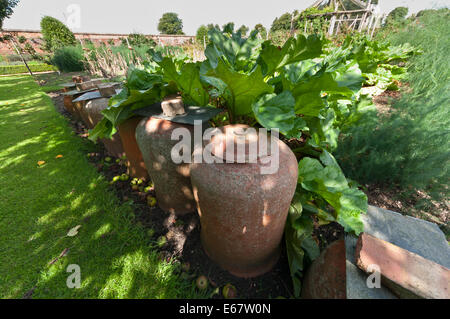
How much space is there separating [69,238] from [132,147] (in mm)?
1071

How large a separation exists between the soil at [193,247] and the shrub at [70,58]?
1236 centimetres

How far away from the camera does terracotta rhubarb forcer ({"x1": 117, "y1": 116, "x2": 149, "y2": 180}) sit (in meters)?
1.90

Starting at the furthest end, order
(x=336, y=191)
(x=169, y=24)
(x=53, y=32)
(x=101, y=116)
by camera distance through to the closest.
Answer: (x=169, y=24) → (x=53, y=32) → (x=101, y=116) → (x=336, y=191)

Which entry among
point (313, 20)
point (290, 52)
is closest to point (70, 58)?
point (290, 52)

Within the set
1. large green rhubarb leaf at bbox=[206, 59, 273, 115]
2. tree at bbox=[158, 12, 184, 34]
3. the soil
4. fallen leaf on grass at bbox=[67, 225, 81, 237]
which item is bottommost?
the soil

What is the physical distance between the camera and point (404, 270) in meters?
0.81

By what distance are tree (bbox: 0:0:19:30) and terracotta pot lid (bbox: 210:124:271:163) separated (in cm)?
2235

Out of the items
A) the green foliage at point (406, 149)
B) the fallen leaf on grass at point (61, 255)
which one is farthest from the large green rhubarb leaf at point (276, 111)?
the fallen leaf on grass at point (61, 255)

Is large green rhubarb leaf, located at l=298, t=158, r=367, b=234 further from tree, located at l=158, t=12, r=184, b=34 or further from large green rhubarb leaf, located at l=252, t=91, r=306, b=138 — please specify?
tree, located at l=158, t=12, r=184, b=34

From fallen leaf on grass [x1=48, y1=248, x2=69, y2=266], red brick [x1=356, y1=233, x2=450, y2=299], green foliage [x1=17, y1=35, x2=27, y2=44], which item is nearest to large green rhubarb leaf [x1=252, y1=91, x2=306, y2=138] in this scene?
red brick [x1=356, y1=233, x2=450, y2=299]

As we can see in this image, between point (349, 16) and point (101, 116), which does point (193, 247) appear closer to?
point (101, 116)

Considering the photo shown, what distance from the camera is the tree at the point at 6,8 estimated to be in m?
13.0
